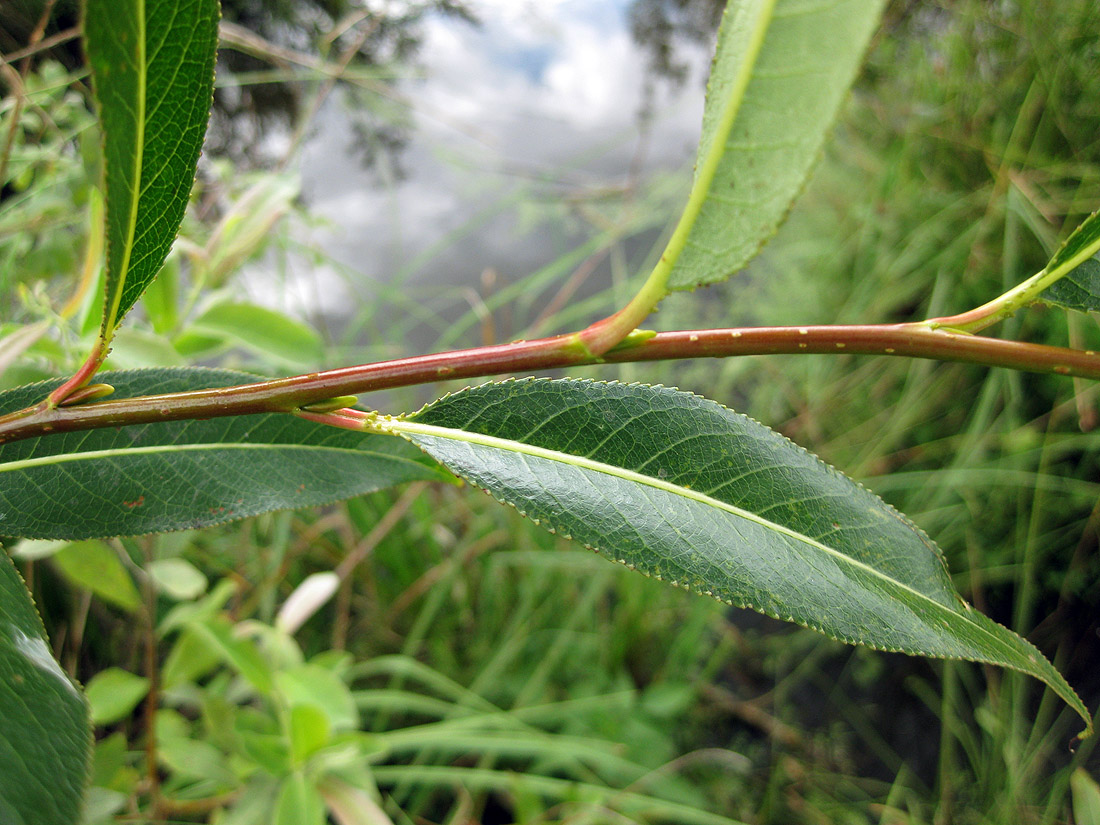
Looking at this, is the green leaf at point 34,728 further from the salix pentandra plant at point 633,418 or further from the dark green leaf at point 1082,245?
the dark green leaf at point 1082,245

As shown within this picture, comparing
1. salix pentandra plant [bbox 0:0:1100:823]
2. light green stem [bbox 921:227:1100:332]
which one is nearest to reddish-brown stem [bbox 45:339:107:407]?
salix pentandra plant [bbox 0:0:1100:823]

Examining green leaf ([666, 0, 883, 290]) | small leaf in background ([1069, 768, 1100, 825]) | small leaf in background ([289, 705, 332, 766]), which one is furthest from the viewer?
small leaf in background ([289, 705, 332, 766])

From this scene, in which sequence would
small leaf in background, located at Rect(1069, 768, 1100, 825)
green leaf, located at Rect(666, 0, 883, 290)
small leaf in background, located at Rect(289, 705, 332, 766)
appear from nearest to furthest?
green leaf, located at Rect(666, 0, 883, 290), small leaf in background, located at Rect(1069, 768, 1100, 825), small leaf in background, located at Rect(289, 705, 332, 766)

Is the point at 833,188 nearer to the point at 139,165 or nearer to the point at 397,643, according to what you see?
the point at 397,643

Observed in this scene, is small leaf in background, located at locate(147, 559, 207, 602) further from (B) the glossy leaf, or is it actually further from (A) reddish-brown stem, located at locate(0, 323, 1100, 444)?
(B) the glossy leaf

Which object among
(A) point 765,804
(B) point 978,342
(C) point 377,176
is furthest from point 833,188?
(B) point 978,342

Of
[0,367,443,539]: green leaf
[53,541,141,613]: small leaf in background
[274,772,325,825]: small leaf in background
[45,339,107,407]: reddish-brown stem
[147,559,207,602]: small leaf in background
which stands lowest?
[274,772,325,825]: small leaf in background

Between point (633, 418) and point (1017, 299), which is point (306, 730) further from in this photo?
point (1017, 299)

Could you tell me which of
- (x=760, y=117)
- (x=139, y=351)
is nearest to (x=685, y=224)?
(x=760, y=117)
